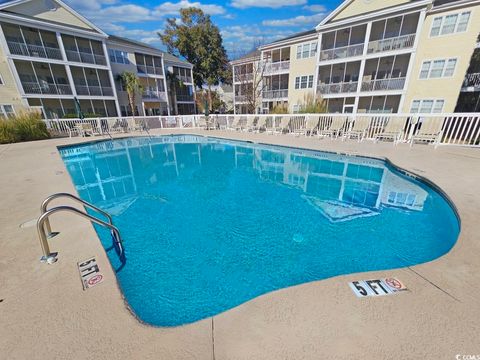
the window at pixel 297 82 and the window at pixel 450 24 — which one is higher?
the window at pixel 450 24

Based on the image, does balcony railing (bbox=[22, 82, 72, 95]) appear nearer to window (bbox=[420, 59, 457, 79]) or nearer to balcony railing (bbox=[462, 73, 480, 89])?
window (bbox=[420, 59, 457, 79])

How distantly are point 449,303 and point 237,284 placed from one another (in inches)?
93.0

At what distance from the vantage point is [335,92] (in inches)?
704

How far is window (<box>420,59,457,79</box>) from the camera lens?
13.7 metres

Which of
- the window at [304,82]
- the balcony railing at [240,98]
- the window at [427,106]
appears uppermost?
the window at [304,82]

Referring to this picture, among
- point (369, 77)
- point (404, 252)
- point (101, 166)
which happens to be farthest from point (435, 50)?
point (101, 166)

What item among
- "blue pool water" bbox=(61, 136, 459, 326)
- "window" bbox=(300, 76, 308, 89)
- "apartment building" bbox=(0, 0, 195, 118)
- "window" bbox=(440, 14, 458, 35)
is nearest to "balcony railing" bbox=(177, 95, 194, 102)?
"apartment building" bbox=(0, 0, 195, 118)

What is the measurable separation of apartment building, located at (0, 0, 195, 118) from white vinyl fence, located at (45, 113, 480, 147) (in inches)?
84.9

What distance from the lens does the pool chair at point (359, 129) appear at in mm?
10898

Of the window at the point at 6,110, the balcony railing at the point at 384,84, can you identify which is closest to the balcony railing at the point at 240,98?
the balcony railing at the point at 384,84

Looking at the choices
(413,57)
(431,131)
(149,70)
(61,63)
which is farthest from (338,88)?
(61,63)

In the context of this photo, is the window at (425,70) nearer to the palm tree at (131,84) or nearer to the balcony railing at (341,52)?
the balcony railing at (341,52)

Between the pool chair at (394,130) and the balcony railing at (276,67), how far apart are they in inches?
558

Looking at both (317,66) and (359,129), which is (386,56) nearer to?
(317,66)
